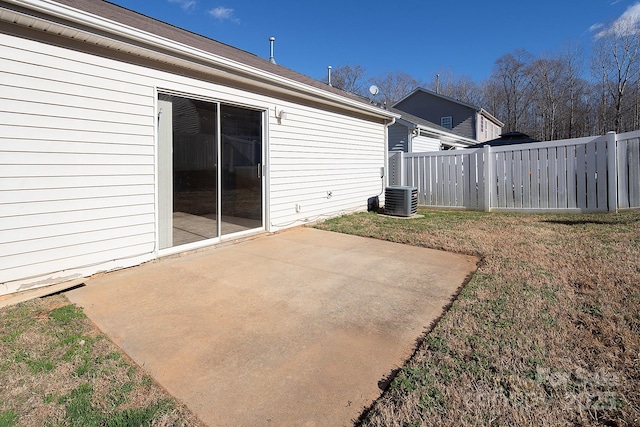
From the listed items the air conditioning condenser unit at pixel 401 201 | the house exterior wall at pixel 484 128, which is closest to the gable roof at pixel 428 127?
the house exterior wall at pixel 484 128

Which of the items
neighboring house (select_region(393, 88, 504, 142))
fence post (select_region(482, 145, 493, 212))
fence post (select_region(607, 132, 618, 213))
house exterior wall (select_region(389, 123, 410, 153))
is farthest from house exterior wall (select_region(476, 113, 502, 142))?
fence post (select_region(607, 132, 618, 213))

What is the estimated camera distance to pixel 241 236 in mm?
5590

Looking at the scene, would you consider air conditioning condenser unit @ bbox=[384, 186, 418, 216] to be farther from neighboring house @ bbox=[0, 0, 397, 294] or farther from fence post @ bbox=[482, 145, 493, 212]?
neighboring house @ bbox=[0, 0, 397, 294]

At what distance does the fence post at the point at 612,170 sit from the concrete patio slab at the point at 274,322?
196 inches

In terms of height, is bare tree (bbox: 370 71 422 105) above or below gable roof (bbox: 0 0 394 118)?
above

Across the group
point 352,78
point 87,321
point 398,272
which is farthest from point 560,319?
point 352,78

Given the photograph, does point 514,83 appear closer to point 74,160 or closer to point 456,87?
point 456,87

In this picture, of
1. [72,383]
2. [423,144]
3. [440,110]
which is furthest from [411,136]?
[72,383]

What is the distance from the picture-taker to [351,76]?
1216 inches

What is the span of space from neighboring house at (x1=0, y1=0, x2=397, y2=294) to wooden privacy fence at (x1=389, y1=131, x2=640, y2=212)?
5.03 m

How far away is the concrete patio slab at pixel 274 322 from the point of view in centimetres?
187

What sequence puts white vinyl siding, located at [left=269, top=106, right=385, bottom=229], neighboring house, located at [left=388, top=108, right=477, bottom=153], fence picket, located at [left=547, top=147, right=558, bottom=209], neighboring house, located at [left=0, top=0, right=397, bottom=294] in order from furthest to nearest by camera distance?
neighboring house, located at [left=388, top=108, right=477, bottom=153] < fence picket, located at [left=547, top=147, right=558, bottom=209] < white vinyl siding, located at [left=269, top=106, right=385, bottom=229] < neighboring house, located at [left=0, top=0, right=397, bottom=294]

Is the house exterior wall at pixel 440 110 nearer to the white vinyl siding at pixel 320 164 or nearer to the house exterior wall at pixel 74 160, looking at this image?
the white vinyl siding at pixel 320 164

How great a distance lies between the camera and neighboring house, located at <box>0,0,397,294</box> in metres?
3.25
